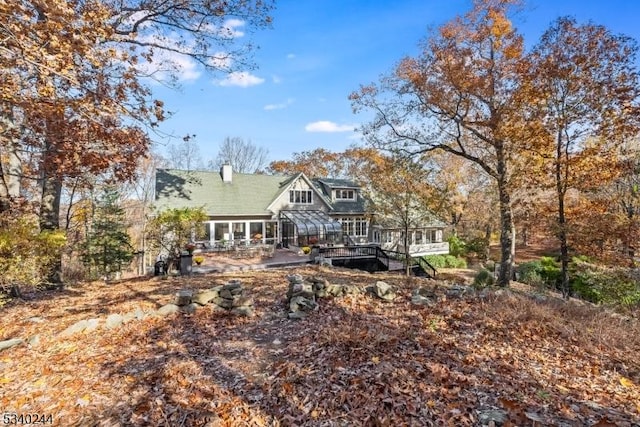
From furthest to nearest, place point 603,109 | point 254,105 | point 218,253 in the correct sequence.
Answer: point 218,253
point 254,105
point 603,109

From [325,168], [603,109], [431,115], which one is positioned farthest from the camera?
[325,168]

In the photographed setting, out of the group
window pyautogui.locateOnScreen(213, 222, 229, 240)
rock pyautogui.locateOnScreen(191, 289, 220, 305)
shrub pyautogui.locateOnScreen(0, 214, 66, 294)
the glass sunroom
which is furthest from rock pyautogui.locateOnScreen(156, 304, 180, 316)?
window pyautogui.locateOnScreen(213, 222, 229, 240)

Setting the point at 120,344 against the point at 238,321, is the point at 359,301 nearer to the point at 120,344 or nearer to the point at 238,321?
the point at 238,321

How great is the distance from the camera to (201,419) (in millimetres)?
3150

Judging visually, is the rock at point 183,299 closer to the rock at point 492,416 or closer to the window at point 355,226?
the rock at point 492,416

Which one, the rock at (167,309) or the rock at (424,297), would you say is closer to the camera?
the rock at (167,309)

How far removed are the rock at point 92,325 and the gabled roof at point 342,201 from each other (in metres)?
19.7

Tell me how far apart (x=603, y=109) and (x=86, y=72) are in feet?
48.9

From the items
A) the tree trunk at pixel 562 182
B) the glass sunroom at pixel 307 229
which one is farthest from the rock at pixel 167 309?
the glass sunroom at pixel 307 229

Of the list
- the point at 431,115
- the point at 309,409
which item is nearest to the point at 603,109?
the point at 431,115

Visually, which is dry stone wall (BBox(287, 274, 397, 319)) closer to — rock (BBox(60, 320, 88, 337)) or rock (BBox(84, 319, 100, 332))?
rock (BBox(84, 319, 100, 332))

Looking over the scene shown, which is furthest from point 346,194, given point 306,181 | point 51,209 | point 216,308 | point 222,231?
point 216,308

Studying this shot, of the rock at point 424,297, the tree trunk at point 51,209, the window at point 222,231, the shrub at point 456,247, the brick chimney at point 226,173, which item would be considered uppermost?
the brick chimney at point 226,173

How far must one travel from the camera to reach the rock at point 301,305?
244 inches
